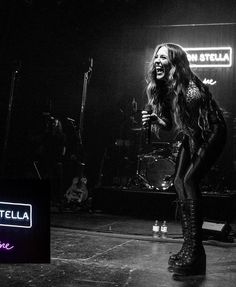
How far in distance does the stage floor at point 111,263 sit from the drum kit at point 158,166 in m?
2.85

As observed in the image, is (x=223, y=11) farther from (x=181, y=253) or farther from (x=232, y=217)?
(x=181, y=253)

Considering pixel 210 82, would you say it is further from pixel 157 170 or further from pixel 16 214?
pixel 16 214

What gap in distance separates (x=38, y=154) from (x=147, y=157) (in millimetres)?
2678

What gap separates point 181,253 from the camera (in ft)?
11.0

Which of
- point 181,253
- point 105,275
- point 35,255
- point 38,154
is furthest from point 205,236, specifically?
point 38,154

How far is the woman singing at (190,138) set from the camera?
3270 millimetres

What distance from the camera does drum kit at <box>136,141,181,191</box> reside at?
867 centimetres

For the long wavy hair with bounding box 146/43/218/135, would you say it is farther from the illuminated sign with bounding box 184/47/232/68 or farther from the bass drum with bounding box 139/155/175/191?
the illuminated sign with bounding box 184/47/232/68

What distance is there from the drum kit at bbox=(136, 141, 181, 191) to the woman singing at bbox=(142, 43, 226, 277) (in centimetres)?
512

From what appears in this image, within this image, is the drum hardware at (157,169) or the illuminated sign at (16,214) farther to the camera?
the drum hardware at (157,169)

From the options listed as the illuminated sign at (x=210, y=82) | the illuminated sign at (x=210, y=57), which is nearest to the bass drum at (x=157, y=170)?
the illuminated sign at (x=210, y=82)

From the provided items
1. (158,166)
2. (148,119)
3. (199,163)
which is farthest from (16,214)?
(158,166)

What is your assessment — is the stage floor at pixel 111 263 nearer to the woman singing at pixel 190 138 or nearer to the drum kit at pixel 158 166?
the woman singing at pixel 190 138

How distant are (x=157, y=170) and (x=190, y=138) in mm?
5596
